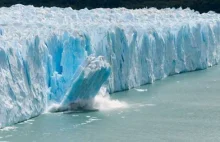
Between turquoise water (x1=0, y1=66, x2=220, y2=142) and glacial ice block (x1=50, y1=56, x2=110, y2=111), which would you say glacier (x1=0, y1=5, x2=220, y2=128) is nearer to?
glacial ice block (x1=50, y1=56, x2=110, y2=111)

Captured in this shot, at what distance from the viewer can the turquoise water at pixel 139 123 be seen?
910cm

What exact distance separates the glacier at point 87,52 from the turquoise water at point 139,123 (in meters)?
0.32

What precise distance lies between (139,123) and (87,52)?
216 cm

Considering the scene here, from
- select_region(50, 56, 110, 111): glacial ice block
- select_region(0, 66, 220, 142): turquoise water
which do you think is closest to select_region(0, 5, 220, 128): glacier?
select_region(50, 56, 110, 111): glacial ice block

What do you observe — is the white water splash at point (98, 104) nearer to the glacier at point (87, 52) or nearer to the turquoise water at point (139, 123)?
the glacier at point (87, 52)

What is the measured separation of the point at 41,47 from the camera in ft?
33.9

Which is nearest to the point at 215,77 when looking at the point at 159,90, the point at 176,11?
the point at 159,90

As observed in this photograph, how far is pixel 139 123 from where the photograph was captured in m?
9.99

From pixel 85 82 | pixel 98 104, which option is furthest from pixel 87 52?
pixel 85 82

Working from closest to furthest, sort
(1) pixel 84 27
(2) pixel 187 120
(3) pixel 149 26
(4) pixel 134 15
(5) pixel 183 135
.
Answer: (5) pixel 183 135, (2) pixel 187 120, (1) pixel 84 27, (3) pixel 149 26, (4) pixel 134 15

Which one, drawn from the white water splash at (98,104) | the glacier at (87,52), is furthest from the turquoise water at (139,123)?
the glacier at (87,52)

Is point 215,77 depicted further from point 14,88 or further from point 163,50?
point 14,88

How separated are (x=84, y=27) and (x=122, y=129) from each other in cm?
325

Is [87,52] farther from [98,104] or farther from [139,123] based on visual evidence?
[139,123]
